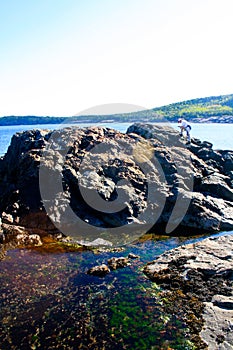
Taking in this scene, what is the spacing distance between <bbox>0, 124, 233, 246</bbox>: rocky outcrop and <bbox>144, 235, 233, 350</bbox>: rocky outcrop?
4920 mm

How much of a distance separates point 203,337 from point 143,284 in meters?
5.04

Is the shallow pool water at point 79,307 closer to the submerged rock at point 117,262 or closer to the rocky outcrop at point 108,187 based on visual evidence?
the submerged rock at point 117,262

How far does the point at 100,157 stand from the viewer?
1218 inches

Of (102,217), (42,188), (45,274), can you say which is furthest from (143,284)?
(42,188)

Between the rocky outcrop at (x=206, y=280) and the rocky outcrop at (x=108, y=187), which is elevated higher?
the rocky outcrop at (x=108, y=187)

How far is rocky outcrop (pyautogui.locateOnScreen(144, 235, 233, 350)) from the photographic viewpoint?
46.3 ft

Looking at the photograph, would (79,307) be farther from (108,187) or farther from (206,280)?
(108,187)

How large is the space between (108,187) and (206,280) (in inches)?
510

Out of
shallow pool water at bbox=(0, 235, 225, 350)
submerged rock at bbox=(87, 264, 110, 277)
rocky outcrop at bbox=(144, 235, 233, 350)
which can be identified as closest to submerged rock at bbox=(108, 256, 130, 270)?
shallow pool water at bbox=(0, 235, 225, 350)

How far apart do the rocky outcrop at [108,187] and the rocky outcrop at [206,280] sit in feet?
16.1

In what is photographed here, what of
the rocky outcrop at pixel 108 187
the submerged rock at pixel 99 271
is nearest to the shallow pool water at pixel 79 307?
the submerged rock at pixel 99 271

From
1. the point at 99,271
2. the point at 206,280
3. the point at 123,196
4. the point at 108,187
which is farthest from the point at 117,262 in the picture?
the point at 108,187

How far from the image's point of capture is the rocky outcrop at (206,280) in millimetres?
14109

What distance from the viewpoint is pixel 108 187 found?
2861cm
